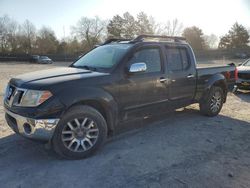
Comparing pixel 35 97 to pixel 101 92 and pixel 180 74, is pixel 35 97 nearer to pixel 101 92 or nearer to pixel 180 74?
pixel 101 92

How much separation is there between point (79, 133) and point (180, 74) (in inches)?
104

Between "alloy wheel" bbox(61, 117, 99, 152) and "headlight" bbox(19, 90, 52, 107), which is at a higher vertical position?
"headlight" bbox(19, 90, 52, 107)

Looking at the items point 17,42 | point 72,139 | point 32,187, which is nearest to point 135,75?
point 72,139

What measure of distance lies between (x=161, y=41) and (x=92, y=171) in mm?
3074

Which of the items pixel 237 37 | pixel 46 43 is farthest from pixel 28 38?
pixel 237 37

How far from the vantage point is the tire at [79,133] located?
3902 millimetres

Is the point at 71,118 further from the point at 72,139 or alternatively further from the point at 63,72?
the point at 63,72

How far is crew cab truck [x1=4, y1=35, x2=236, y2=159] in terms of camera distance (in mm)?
3756

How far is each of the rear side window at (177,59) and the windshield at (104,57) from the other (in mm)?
1034

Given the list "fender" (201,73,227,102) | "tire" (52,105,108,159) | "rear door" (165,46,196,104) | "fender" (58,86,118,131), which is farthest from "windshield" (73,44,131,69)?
"fender" (201,73,227,102)

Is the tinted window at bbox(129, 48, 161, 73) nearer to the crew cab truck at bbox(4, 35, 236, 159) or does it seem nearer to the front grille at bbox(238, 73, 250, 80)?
the crew cab truck at bbox(4, 35, 236, 159)

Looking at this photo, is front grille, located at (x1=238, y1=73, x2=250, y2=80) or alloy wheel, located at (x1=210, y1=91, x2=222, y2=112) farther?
front grille, located at (x1=238, y1=73, x2=250, y2=80)

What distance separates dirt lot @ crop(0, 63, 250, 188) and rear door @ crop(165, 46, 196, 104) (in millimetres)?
747

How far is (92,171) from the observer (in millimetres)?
3707
